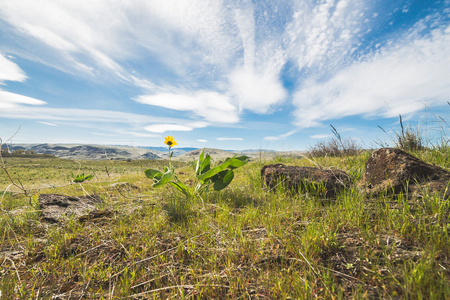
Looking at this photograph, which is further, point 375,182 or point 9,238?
point 375,182

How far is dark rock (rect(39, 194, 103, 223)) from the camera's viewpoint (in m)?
2.51

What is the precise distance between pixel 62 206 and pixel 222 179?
248cm

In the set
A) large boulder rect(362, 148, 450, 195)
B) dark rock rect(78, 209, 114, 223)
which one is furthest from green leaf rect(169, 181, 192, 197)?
large boulder rect(362, 148, 450, 195)

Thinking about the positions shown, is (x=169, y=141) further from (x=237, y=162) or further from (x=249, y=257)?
(x=249, y=257)

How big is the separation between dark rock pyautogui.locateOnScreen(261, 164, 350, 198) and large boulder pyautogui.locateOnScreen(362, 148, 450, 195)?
0.33 meters

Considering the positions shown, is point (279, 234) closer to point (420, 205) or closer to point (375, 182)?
point (420, 205)

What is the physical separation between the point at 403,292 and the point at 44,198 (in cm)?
430

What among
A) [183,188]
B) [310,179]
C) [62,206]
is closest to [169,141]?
[183,188]

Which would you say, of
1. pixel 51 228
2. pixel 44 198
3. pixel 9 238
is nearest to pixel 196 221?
pixel 51 228

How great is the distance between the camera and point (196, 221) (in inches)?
86.6

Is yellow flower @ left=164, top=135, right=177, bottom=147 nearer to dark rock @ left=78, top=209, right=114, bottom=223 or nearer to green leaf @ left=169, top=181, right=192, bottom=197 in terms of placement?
green leaf @ left=169, top=181, right=192, bottom=197

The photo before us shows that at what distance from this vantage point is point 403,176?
2021 mm

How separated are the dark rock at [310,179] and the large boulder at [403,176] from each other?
12.8 inches

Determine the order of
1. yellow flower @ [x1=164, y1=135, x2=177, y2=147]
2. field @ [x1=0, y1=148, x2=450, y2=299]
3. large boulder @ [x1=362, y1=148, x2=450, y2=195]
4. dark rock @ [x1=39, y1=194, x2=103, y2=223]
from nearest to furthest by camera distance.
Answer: field @ [x1=0, y1=148, x2=450, y2=299]
large boulder @ [x1=362, y1=148, x2=450, y2=195]
dark rock @ [x1=39, y1=194, x2=103, y2=223]
yellow flower @ [x1=164, y1=135, x2=177, y2=147]
